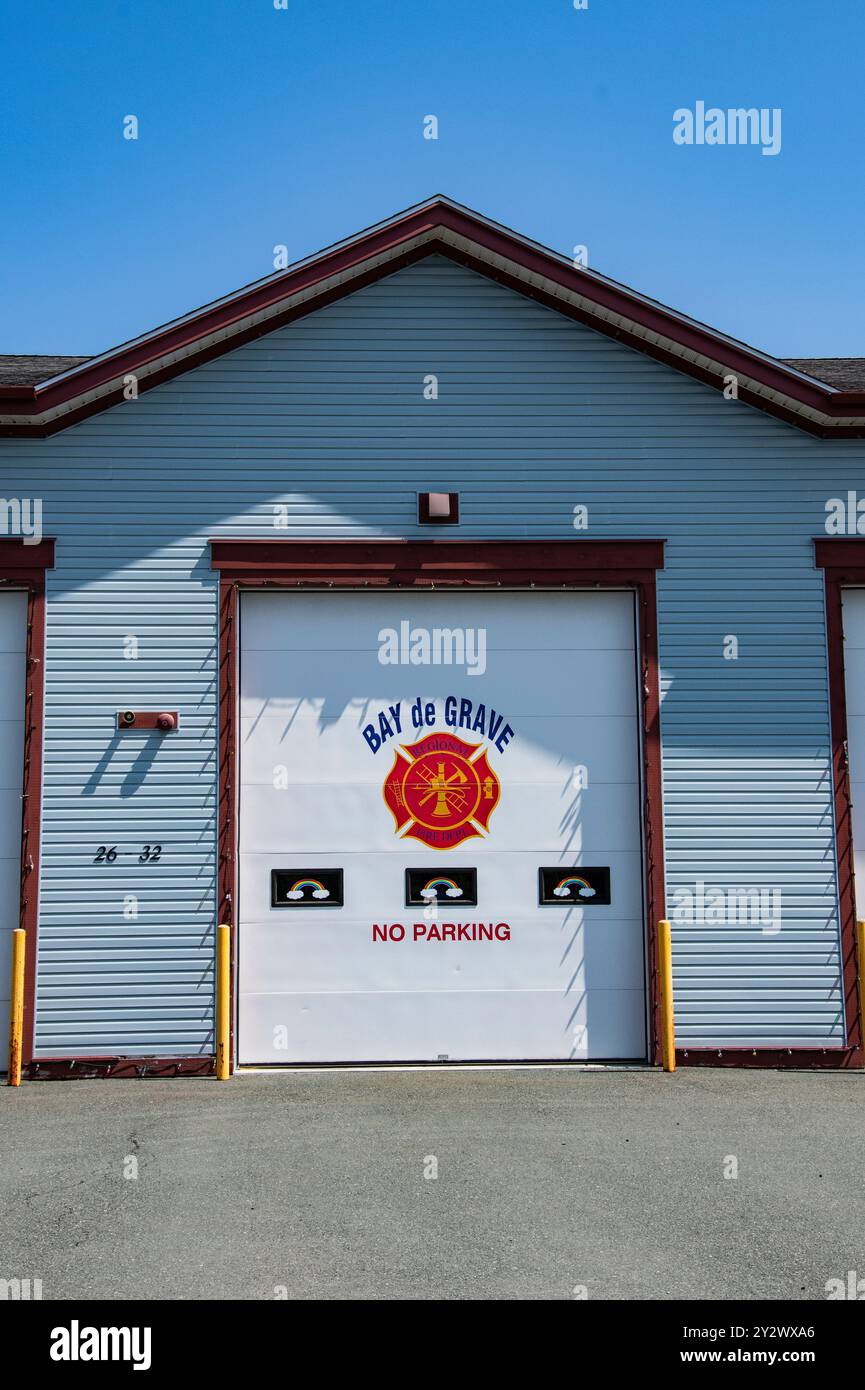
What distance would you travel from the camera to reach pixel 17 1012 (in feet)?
31.4

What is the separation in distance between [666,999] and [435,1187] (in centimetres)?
382

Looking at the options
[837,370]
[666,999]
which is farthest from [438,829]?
[837,370]

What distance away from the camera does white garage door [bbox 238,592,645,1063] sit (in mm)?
10078

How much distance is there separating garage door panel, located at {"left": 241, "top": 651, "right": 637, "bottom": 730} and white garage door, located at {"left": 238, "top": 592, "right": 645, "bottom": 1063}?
2 centimetres

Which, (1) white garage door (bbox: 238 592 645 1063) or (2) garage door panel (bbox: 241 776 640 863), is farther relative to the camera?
(2) garage door panel (bbox: 241 776 640 863)

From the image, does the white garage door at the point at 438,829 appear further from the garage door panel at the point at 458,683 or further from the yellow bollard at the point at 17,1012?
the yellow bollard at the point at 17,1012

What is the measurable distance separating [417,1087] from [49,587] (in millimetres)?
4973

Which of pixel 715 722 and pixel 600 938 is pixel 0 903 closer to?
pixel 600 938

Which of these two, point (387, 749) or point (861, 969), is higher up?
point (387, 749)

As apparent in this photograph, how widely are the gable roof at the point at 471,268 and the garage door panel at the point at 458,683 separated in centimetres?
255

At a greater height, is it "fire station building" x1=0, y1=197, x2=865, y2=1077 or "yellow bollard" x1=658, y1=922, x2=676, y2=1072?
"fire station building" x1=0, y1=197, x2=865, y2=1077
